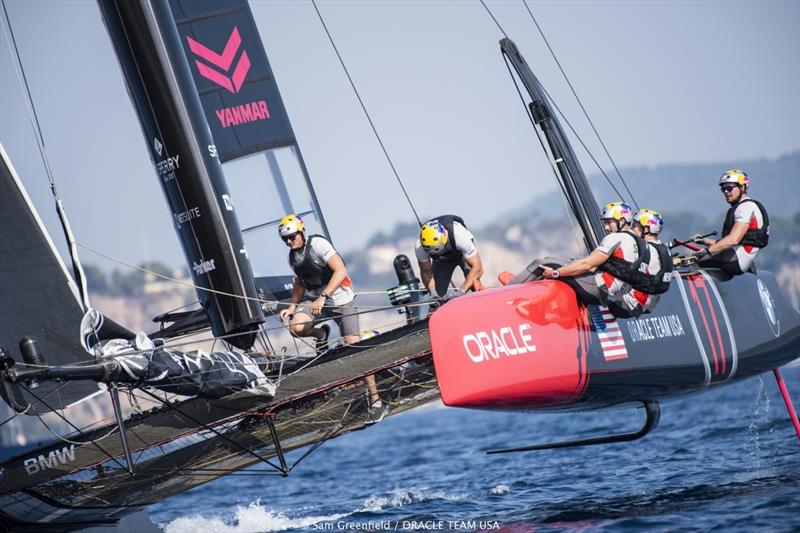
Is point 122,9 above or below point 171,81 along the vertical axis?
above

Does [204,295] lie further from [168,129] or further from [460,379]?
[460,379]

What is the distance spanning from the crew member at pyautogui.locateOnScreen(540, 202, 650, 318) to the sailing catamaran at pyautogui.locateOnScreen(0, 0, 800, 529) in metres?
0.08

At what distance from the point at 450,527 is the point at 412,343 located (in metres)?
1.17

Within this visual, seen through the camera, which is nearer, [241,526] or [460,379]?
[460,379]

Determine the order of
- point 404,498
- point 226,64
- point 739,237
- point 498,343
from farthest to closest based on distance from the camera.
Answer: point 226,64
point 404,498
point 739,237
point 498,343

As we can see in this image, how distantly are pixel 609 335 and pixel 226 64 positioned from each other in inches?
176

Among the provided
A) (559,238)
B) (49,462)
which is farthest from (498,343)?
(559,238)

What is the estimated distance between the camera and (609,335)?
5.96 meters

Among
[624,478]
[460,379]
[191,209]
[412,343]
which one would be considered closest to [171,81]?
[191,209]

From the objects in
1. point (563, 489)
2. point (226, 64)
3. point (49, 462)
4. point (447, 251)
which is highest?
point (226, 64)

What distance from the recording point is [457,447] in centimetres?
1451

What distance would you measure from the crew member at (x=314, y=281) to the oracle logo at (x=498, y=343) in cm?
125

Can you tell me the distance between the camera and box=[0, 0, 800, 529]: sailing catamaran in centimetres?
561

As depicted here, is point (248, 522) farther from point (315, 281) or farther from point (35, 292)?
point (35, 292)
